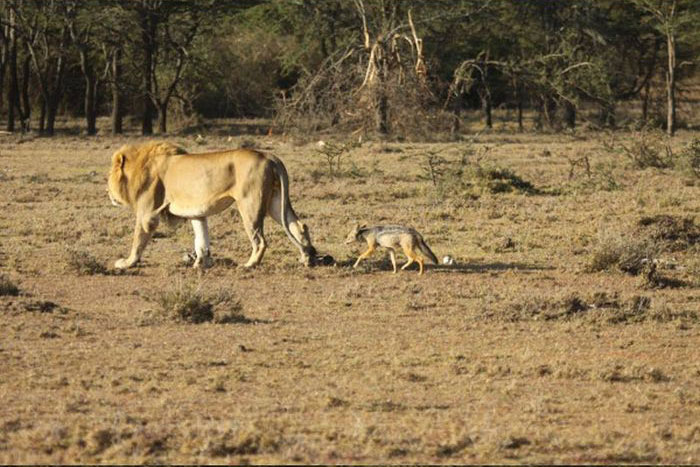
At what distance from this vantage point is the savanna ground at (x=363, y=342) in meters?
7.38

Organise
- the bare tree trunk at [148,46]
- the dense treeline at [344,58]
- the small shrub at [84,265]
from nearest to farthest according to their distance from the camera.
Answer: the small shrub at [84,265]
the dense treeline at [344,58]
the bare tree trunk at [148,46]

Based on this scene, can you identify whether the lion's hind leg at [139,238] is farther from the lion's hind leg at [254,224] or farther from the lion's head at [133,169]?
the lion's hind leg at [254,224]

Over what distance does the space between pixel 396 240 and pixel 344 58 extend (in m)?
20.2

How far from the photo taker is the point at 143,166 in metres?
14.0

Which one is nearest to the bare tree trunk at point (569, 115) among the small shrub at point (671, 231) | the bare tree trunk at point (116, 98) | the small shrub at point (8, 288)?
the bare tree trunk at point (116, 98)

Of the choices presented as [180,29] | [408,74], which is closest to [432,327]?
[408,74]

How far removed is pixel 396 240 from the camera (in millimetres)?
13391

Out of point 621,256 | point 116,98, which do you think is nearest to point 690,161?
point 621,256

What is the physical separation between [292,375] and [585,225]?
9208 mm

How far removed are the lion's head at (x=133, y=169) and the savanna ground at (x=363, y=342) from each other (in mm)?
759

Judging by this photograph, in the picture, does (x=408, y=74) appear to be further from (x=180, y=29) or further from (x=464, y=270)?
(x=464, y=270)

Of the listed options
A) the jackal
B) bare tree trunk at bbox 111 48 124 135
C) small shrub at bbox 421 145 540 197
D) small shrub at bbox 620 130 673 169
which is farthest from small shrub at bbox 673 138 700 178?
bare tree trunk at bbox 111 48 124 135

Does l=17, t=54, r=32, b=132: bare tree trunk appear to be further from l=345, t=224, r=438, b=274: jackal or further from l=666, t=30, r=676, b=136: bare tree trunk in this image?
l=345, t=224, r=438, b=274: jackal

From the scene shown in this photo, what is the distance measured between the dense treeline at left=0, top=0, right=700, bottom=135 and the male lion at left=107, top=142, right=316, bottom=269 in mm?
17431
